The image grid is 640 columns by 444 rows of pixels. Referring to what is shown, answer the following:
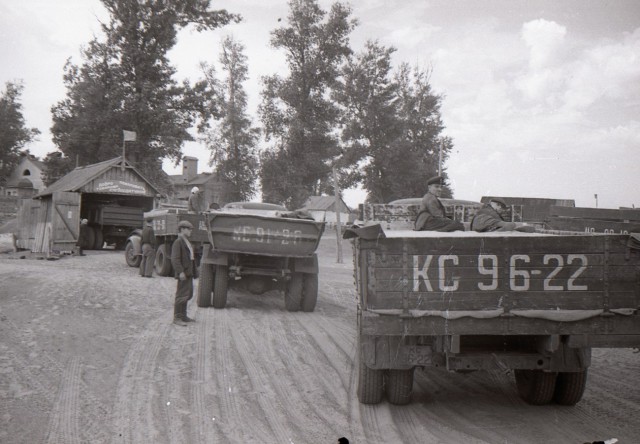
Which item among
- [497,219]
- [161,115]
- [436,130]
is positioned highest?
[436,130]

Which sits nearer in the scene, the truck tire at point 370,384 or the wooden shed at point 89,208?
the truck tire at point 370,384

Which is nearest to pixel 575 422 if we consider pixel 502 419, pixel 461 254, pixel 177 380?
pixel 502 419

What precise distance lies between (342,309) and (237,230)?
2987 mm

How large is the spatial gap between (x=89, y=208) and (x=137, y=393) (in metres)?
22.0

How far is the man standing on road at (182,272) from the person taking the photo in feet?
29.5

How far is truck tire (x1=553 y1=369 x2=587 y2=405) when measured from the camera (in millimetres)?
5188

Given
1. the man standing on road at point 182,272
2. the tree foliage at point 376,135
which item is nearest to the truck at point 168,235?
the man standing on road at point 182,272

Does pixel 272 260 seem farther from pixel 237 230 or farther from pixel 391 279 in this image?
pixel 391 279

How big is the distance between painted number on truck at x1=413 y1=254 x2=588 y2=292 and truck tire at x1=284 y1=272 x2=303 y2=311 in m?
6.16

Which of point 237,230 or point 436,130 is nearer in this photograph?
point 237,230

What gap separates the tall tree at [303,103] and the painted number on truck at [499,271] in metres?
33.4

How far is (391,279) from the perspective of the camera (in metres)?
4.61

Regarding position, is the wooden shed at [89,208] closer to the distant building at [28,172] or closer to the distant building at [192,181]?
the distant building at [192,181]

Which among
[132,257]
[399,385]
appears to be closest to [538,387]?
[399,385]
